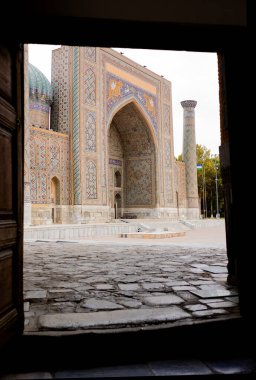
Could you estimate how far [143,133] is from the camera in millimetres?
21406

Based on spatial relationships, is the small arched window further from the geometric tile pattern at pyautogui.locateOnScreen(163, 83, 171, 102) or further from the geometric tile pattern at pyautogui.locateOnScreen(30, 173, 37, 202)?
the geometric tile pattern at pyautogui.locateOnScreen(30, 173, 37, 202)

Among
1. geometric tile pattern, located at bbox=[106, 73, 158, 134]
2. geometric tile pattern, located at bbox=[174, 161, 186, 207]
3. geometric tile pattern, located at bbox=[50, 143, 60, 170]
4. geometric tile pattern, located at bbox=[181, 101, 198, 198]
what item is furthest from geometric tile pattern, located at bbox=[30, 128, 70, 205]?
geometric tile pattern, located at bbox=[181, 101, 198, 198]

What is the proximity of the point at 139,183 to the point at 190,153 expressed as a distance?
5.06 m

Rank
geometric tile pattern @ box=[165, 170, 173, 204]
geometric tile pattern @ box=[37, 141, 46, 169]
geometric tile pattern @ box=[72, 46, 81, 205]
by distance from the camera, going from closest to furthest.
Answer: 1. geometric tile pattern @ box=[37, 141, 46, 169]
2. geometric tile pattern @ box=[72, 46, 81, 205]
3. geometric tile pattern @ box=[165, 170, 173, 204]

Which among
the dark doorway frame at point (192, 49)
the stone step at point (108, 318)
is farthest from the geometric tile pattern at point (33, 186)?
the stone step at point (108, 318)

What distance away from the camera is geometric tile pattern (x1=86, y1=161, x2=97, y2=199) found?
16406 mm

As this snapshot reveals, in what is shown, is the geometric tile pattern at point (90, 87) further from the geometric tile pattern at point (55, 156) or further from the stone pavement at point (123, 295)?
the stone pavement at point (123, 295)

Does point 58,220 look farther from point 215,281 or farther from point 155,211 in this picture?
point 215,281

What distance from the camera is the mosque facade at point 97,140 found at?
50.1 feet

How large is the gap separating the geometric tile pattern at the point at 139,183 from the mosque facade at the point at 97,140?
2.5 inches

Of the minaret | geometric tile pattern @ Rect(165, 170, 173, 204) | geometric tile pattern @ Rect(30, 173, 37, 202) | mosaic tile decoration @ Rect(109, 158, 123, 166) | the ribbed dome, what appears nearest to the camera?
geometric tile pattern @ Rect(30, 173, 37, 202)

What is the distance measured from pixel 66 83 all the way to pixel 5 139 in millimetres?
15716

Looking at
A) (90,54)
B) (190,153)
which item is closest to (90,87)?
(90,54)

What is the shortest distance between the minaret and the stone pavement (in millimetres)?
20317
